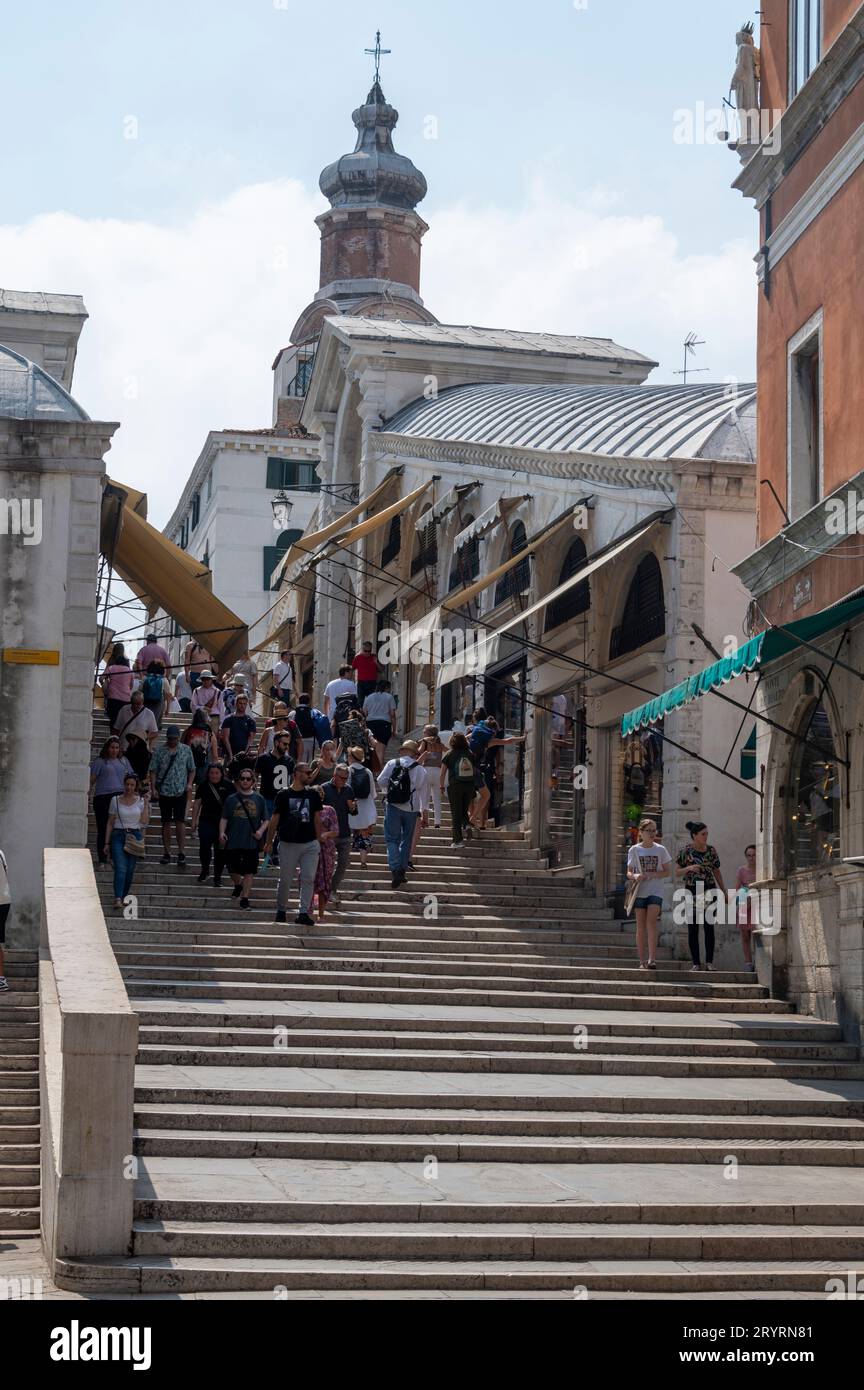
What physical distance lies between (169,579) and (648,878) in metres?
7.05

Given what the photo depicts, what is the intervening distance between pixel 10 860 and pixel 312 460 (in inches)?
1723

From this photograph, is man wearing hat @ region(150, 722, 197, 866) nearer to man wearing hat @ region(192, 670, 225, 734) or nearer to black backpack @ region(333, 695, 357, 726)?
man wearing hat @ region(192, 670, 225, 734)

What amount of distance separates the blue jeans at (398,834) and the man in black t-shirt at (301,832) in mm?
2074

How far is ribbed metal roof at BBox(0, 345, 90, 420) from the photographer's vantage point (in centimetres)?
1841

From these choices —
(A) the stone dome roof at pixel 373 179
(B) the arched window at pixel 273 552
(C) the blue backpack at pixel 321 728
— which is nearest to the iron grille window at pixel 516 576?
(C) the blue backpack at pixel 321 728

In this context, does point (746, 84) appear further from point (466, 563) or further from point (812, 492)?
point (466, 563)

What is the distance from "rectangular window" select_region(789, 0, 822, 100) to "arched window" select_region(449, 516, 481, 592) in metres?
11.6

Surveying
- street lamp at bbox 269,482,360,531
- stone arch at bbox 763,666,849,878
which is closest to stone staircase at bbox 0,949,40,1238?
stone arch at bbox 763,666,849,878

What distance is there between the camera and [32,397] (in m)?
18.5

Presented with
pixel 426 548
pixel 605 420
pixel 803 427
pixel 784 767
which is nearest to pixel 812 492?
pixel 803 427

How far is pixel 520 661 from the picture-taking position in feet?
88.1

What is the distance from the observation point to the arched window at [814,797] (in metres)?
16.7
